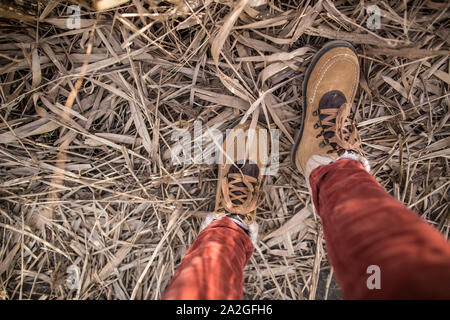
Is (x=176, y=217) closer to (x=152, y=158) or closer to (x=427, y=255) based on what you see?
(x=152, y=158)

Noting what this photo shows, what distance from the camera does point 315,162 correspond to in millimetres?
1051

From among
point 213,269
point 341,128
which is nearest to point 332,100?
point 341,128

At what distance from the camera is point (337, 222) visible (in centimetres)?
70

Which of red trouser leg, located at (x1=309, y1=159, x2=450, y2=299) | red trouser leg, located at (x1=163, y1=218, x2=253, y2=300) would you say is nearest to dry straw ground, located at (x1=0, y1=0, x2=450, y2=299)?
red trouser leg, located at (x1=163, y1=218, x2=253, y2=300)

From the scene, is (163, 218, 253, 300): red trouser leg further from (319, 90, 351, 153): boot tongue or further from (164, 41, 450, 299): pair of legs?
(319, 90, 351, 153): boot tongue

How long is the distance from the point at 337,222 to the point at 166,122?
879 millimetres

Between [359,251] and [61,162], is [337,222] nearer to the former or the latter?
[359,251]

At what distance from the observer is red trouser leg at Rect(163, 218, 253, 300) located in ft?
2.09

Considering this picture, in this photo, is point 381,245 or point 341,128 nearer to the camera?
point 381,245

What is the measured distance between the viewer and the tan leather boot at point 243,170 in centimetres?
118

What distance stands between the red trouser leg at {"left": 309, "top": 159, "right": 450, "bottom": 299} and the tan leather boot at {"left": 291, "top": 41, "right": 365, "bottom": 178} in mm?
283

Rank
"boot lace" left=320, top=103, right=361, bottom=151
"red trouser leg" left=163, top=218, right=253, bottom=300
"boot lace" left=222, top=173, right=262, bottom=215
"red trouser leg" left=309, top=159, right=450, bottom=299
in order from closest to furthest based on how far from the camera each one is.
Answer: "red trouser leg" left=309, top=159, right=450, bottom=299, "red trouser leg" left=163, top=218, right=253, bottom=300, "boot lace" left=320, top=103, right=361, bottom=151, "boot lace" left=222, top=173, right=262, bottom=215

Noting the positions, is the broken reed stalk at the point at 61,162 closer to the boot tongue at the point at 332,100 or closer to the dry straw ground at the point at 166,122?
the dry straw ground at the point at 166,122

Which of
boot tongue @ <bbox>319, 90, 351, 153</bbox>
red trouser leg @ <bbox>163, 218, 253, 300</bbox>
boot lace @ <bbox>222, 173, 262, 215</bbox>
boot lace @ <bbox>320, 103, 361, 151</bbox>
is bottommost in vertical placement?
red trouser leg @ <bbox>163, 218, 253, 300</bbox>
